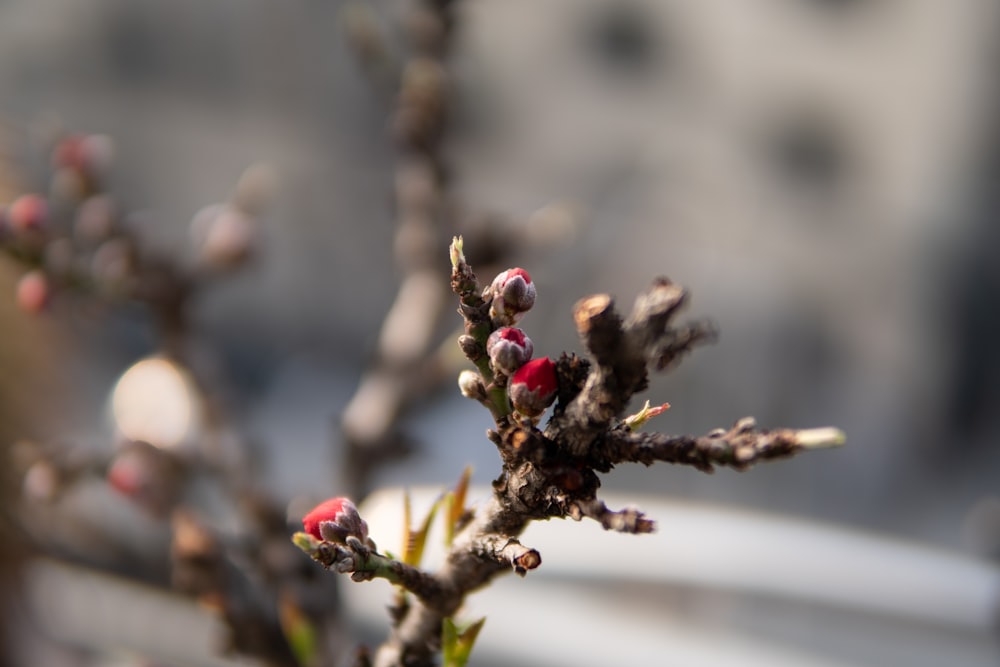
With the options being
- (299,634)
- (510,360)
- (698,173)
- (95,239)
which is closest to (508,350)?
(510,360)

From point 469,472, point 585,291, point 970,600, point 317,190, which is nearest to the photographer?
point 469,472

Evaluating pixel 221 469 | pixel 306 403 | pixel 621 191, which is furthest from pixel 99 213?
pixel 621 191

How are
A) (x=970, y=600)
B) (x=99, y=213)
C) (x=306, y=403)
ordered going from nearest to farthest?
(x=99, y=213) < (x=970, y=600) < (x=306, y=403)

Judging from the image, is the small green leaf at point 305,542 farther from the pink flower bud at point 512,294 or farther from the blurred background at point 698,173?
the blurred background at point 698,173

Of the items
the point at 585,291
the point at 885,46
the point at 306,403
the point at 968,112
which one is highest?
the point at 885,46

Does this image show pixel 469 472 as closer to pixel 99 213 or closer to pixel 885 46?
pixel 99 213

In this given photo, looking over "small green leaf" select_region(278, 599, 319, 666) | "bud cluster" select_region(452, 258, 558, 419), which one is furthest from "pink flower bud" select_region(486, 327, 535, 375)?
"small green leaf" select_region(278, 599, 319, 666)
